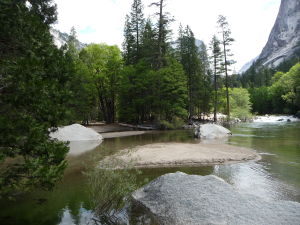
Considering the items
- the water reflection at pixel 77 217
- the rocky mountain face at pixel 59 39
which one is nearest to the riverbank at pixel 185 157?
the water reflection at pixel 77 217

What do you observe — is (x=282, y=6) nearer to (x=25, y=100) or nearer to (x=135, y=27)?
(x=135, y=27)

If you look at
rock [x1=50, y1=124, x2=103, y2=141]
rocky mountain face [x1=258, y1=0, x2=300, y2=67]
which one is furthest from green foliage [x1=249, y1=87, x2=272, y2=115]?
rocky mountain face [x1=258, y1=0, x2=300, y2=67]

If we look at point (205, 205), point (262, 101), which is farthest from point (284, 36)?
point (205, 205)

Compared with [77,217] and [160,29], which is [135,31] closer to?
[160,29]

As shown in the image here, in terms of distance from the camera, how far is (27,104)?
4.72m

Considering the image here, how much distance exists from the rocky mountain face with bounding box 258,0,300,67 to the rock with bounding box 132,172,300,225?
465 feet

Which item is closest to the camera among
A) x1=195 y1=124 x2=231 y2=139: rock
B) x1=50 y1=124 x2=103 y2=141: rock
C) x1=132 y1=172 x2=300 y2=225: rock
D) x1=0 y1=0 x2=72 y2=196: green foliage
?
x1=0 y1=0 x2=72 y2=196: green foliage

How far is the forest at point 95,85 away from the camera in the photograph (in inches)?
181

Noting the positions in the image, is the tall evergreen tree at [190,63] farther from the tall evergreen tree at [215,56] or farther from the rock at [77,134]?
the rock at [77,134]

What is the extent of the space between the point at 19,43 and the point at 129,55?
114ft

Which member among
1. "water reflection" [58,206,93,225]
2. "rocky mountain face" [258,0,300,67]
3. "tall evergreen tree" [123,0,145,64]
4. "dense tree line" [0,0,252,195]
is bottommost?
"water reflection" [58,206,93,225]

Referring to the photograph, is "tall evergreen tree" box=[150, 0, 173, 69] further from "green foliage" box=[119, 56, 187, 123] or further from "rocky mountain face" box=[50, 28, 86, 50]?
"rocky mountain face" box=[50, 28, 86, 50]

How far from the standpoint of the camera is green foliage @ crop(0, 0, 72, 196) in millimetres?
4441

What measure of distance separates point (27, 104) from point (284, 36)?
A: 177 meters
